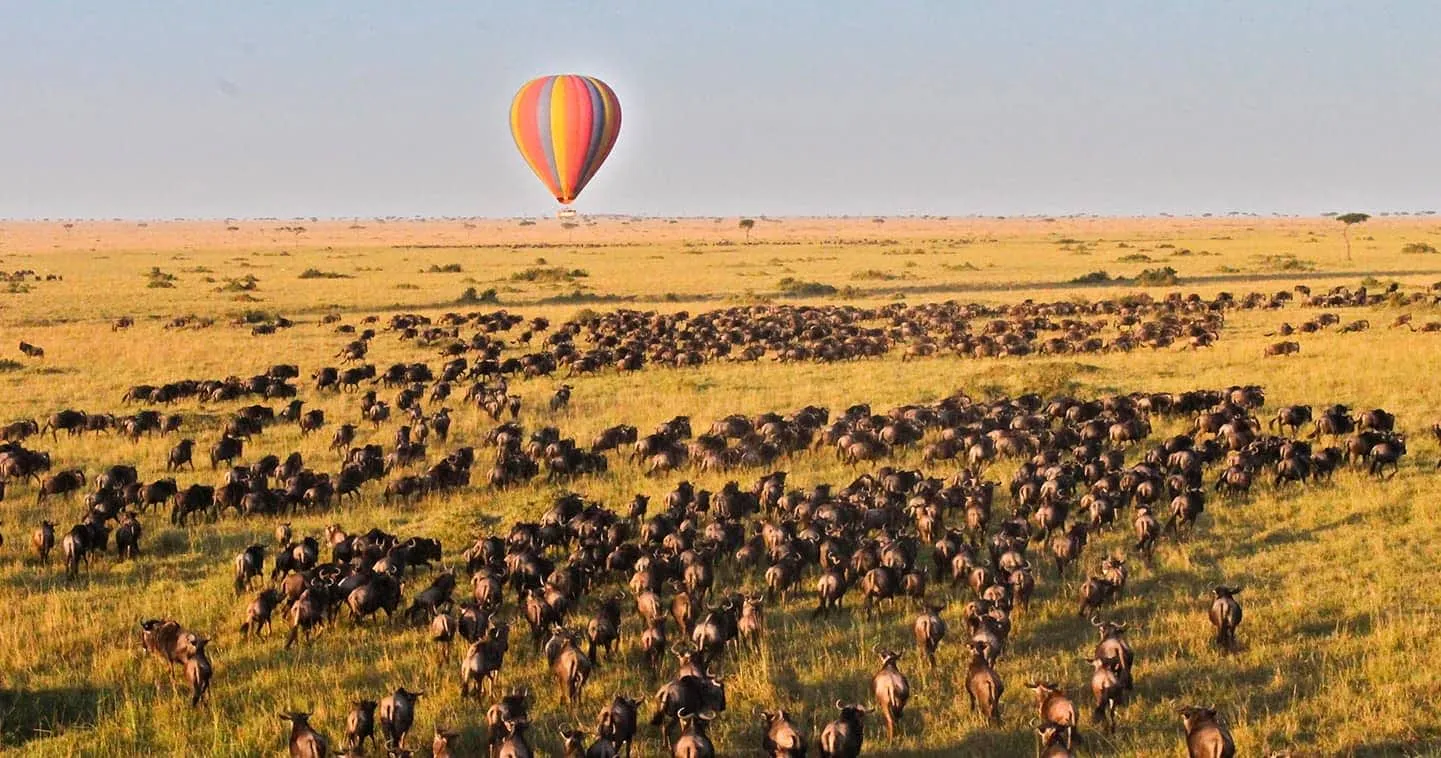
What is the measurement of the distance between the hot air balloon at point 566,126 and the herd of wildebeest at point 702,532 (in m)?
19.9

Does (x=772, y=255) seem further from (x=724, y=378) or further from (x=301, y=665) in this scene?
(x=301, y=665)

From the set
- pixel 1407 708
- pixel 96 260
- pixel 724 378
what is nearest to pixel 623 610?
pixel 1407 708

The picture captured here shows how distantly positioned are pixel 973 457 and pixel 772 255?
79177 millimetres

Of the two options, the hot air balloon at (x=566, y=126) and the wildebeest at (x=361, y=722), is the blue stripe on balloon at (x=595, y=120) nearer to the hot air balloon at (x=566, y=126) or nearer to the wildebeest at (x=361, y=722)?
the hot air balloon at (x=566, y=126)

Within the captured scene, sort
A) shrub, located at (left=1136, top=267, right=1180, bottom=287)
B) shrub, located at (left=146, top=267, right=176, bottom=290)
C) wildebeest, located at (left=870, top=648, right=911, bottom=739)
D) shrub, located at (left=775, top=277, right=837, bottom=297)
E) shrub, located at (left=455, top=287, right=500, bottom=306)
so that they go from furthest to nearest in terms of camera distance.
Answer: shrub, located at (left=146, top=267, right=176, bottom=290) → shrub, located at (left=1136, top=267, right=1180, bottom=287) → shrub, located at (left=775, top=277, right=837, bottom=297) → shrub, located at (left=455, top=287, right=500, bottom=306) → wildebeest, located at (left=870, top=648, right=911, bottom=739)

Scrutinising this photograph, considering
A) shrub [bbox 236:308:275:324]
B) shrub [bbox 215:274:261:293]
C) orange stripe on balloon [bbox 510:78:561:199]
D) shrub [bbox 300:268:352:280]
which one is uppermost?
orange stripe on balloon [bbox 510:78:561:199]

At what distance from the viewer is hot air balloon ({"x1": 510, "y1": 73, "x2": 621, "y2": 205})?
45375mm

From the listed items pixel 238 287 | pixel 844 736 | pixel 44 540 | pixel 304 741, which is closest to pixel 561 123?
pixel 238 287

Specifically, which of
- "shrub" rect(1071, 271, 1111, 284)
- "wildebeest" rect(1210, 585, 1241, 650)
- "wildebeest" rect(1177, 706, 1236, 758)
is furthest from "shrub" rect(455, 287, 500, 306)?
"wildebeest" rect(1177, 706, 1236, 758)

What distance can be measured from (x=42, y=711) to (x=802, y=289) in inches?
1934

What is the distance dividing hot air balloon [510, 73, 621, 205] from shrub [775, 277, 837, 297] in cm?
1317

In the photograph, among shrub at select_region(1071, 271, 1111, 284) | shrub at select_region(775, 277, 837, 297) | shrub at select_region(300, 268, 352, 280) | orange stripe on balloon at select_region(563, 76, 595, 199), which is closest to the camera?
orange stripe on balloon at select_region(563, 76, 595, 199)

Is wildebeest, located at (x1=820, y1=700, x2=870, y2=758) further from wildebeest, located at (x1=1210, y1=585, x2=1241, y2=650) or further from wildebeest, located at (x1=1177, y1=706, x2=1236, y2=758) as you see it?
wildebeest, located at (x1=1210, y1=585, x2=1241, y2=650)

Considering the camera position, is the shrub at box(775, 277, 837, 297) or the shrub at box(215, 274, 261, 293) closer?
the shrub at box(775, 277, 837, 297)
